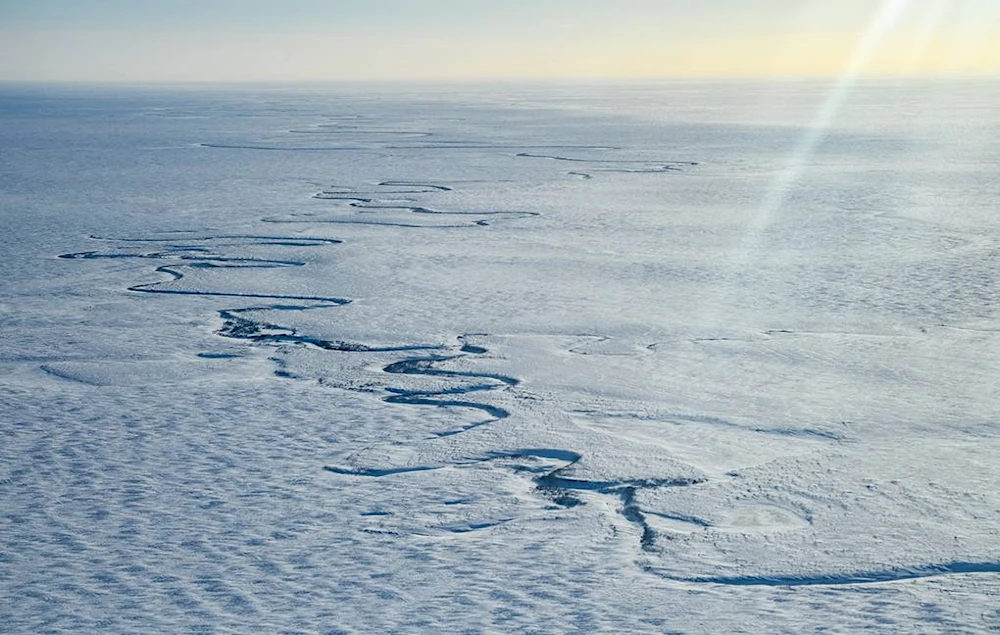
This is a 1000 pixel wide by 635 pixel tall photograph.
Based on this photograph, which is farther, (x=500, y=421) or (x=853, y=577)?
(x=500, y=421)

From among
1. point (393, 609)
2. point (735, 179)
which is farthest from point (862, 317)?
point (735, 179)

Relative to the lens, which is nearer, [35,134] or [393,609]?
[393,609]

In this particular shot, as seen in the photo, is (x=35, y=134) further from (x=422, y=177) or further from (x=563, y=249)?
(x=563, y=249)

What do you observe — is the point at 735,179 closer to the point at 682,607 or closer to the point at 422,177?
the point at 422,177

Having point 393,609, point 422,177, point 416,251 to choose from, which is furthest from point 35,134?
point 393,609

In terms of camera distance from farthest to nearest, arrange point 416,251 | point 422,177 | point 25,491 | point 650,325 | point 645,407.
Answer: point 422,177 < point 416,251 < point 650,325 < point 645,407 < point 25,491

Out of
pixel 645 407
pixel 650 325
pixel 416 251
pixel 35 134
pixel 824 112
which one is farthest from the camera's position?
pixel 824 112
